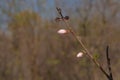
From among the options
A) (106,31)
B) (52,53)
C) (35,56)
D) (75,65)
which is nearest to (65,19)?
(106,31)

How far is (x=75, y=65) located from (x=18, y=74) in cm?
293

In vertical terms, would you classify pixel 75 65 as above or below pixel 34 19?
below

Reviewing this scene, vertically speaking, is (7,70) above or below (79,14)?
below

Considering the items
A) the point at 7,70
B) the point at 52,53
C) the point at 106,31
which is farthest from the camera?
the point at 52,53

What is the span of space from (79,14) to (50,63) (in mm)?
5359

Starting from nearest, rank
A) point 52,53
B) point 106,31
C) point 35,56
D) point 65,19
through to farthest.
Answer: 1. point 65,19
2. point 106,31
3. point 35,56
4. point 52,53

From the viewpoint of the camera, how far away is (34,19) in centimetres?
1767

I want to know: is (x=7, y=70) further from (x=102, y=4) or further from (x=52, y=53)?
(x=102, y=4)

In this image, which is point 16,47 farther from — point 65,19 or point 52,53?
point 65,19

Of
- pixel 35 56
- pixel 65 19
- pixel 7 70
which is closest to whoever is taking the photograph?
pixel 65 19

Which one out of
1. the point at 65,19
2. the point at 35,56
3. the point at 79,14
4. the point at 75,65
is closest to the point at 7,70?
the point at 35,56

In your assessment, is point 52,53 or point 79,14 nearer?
point 79,14

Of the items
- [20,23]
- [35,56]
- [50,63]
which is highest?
[20,23]

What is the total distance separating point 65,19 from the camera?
1.54m
